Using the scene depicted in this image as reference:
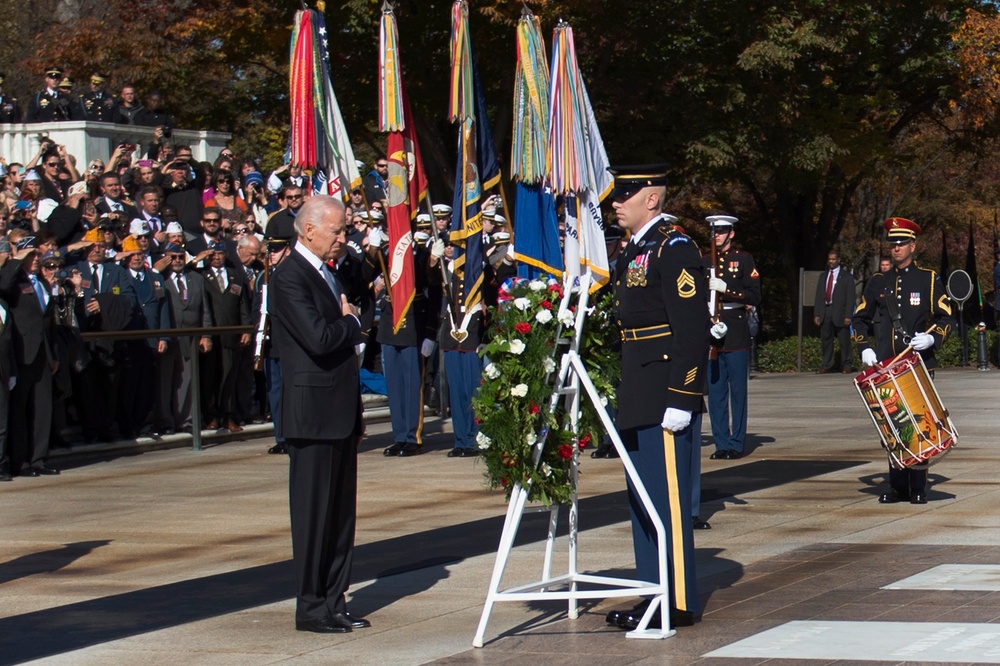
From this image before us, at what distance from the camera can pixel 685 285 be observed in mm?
7633

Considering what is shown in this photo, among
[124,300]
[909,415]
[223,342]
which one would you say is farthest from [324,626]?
[223,342]

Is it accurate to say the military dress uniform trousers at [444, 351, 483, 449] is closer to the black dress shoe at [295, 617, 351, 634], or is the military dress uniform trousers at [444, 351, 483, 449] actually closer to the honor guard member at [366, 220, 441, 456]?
the honor guard member at [366, 220, 441, 456]

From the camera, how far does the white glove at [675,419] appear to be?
24.7ft

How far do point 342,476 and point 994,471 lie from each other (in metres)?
7.29

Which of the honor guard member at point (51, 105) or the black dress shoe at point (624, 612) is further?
the honor guard member at point (51, 105)

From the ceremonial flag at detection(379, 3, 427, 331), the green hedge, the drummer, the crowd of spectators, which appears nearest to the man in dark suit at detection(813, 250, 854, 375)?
the green hedge

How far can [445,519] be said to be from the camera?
11594 mm

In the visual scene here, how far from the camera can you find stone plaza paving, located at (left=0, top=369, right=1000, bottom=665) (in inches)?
289

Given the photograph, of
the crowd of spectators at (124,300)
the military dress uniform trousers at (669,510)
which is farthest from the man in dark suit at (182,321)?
the military dress uniform trousers at (669,510)

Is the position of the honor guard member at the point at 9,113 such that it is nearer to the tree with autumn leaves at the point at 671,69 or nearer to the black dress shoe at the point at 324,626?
the tree with autumn leaves at the point at 671,69

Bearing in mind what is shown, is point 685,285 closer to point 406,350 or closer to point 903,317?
point 903,317

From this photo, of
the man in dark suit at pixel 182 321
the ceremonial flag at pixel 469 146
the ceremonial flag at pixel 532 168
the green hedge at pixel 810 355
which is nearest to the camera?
the ceremonial flag at pixel 532 168

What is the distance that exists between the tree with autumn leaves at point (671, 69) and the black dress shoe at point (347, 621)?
65.0ft

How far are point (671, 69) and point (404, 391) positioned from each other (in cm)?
1539
